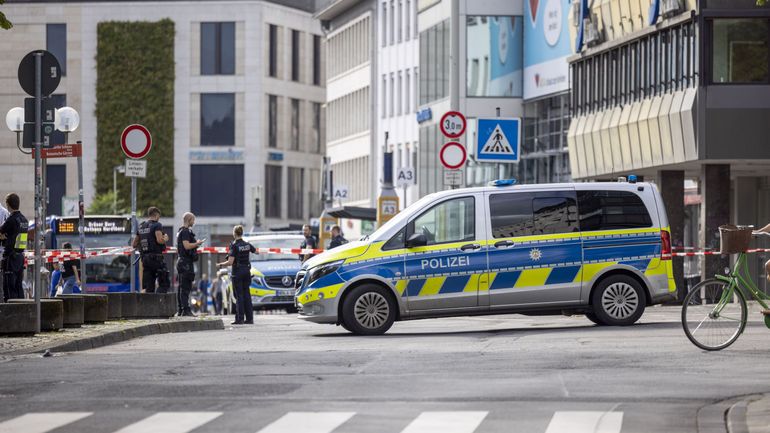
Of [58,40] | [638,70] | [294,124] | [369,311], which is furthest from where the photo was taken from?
[294,124]

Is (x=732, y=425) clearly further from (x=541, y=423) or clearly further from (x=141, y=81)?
(x=141, y=81)

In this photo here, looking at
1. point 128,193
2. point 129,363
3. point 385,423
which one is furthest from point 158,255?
point 128,193

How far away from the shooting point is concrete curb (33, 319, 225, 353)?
21156mm

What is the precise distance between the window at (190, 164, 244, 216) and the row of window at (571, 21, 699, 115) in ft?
158

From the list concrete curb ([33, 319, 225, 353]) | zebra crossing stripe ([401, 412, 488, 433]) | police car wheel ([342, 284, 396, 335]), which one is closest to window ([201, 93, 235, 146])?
concrete curb ([33, 319, 225, 353])

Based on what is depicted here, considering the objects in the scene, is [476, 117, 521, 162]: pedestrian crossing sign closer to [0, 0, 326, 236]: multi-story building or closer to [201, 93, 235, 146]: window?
[0, 0, 326, 236]: multi-story building

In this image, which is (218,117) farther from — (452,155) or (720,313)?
(720,313)

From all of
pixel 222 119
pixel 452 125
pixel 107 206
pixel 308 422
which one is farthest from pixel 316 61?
pixel 308 422

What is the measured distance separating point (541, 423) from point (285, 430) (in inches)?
64.8

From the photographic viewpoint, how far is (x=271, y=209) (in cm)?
10700

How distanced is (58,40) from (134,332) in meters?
83.3

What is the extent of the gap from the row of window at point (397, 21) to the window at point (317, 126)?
18382 mm

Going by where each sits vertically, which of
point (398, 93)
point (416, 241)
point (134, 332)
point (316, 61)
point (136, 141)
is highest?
point (316, 61)

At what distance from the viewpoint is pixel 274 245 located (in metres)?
44.1
